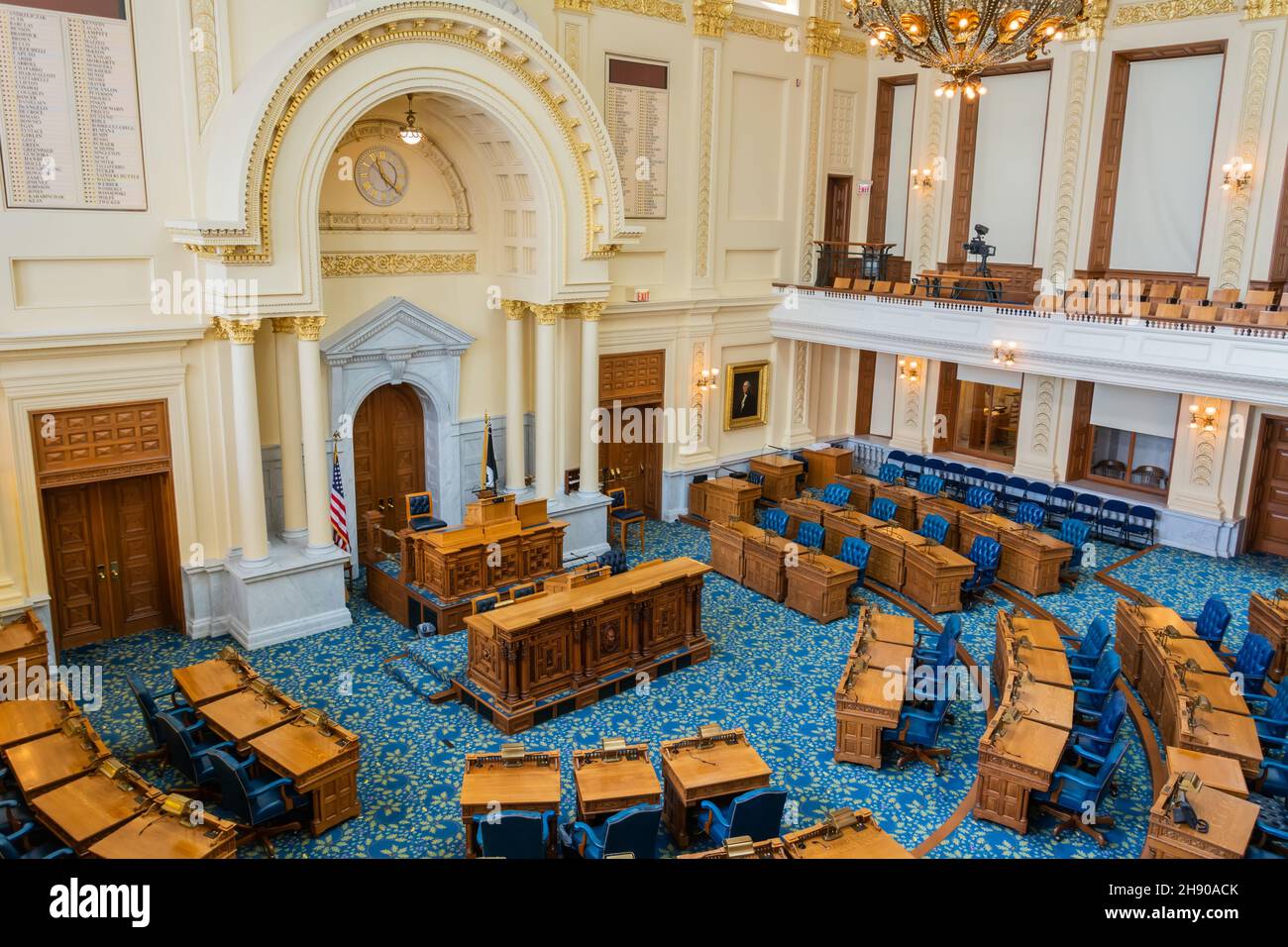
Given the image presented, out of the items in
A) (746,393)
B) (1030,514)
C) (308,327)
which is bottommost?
(1030,514)

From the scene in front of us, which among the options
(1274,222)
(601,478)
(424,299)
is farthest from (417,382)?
(1274,222)

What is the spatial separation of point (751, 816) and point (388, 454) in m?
9.58

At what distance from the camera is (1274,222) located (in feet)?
51.8

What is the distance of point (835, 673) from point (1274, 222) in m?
10.4

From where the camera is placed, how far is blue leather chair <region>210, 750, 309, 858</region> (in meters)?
8.71

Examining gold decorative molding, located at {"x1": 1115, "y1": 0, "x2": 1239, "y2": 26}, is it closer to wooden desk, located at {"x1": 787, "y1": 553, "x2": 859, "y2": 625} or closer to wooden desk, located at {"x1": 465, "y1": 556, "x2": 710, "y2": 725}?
wooden desk, located at {"x1": 787, "y1": 553, "x2": 859, "y2": 625}

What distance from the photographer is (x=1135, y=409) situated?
17.9 meters

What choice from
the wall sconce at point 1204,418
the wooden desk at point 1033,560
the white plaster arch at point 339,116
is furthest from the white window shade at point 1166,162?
the white plaster arch at point 339,116

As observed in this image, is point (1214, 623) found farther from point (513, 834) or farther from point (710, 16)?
point (710, 16)

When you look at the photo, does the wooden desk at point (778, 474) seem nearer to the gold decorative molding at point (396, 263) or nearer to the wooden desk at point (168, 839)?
the gold decorative molding at point (396, 263)

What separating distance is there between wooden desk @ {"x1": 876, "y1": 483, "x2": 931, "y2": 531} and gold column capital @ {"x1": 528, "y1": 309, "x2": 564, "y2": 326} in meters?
6.43

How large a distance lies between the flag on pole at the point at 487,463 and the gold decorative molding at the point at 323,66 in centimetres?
418

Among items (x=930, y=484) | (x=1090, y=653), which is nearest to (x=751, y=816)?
(x=1090, y=653)

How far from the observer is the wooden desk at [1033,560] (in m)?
15.2
